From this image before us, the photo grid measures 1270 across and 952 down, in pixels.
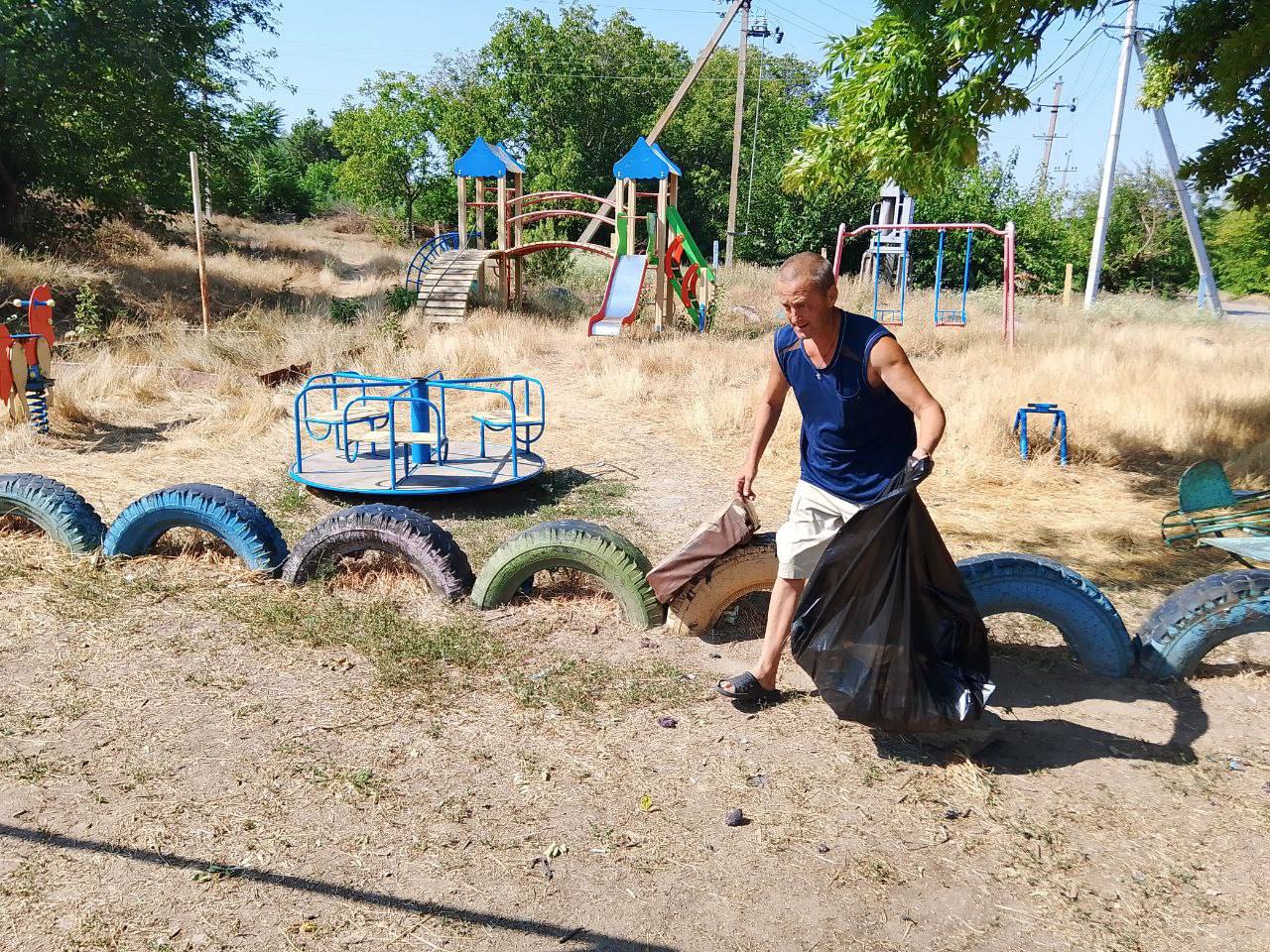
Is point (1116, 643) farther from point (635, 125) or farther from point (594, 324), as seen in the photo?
point (635, 125)

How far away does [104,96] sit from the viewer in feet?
56.3

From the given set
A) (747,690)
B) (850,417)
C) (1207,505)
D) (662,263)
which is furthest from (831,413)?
(662,263)

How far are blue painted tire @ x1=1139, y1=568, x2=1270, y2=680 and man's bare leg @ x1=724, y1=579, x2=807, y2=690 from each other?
1.63 metres

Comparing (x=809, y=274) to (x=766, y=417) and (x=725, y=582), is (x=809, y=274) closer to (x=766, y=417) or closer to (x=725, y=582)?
(x=766, y=417)

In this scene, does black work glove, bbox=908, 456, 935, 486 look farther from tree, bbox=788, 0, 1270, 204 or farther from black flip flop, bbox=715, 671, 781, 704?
tree, bbox=788, 0, 1270, 204

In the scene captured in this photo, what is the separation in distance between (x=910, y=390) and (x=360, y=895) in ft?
7.40

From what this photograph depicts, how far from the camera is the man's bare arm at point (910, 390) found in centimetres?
311

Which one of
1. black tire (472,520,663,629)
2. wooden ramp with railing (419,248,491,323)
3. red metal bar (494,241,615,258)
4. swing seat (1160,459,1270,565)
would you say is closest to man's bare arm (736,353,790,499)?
black tire (472,520,663,629)

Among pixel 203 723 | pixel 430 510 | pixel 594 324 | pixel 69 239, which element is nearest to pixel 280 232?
pixel 69 239

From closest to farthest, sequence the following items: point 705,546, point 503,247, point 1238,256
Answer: point 705,546
point 503,247
point 1238,256

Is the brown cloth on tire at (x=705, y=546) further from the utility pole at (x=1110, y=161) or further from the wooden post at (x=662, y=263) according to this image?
the utility pole at (x=1110, y=161)

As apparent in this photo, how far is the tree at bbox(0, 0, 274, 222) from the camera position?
1579 cm

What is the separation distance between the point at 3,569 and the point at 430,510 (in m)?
2.56

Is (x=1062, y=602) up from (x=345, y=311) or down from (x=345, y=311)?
down
